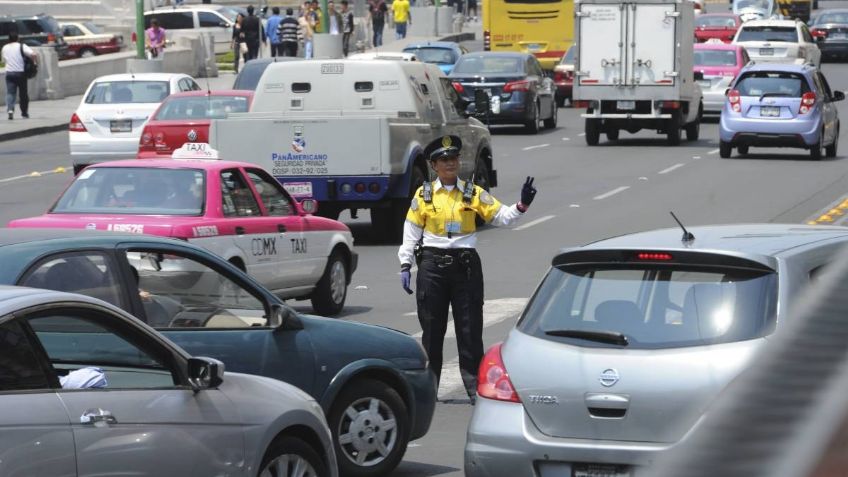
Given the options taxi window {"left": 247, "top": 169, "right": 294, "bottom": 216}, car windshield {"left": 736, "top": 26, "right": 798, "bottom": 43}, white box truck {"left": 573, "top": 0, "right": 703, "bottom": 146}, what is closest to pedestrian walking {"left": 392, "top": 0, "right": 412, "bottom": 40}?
car windshield {"left": 736, "top": 26, "right": 798, "bottom": 43}

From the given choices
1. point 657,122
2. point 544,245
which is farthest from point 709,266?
point 657,122

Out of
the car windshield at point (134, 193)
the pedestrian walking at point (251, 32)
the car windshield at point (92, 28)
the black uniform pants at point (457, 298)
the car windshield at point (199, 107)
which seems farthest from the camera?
the car windshield at point (92, 28)

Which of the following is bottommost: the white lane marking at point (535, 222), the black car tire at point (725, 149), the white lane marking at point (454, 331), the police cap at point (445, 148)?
the white lane marking at point (535, 222)

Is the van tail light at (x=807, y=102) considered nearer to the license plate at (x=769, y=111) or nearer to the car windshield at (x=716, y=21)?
the license plate at (x=769, y=111)

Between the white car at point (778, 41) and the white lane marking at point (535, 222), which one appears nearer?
the white lane marking at point (535, 222)

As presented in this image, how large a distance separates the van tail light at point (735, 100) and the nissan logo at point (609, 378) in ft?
74.4

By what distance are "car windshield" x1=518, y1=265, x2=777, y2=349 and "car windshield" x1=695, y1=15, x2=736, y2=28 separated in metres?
50.1

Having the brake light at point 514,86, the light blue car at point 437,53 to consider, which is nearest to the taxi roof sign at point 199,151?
the brake light at point 514,86

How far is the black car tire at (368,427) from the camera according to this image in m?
7.48

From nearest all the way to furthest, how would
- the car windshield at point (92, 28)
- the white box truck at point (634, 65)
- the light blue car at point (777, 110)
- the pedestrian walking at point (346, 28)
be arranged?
the light blue car at point (777, 110) → the white box truck at point (634, 65) → the pedestrian walking at point (346, 28) → the car windshield at point (92, 28)

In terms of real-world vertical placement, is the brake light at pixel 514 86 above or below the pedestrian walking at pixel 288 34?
below

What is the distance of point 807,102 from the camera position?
27328mm

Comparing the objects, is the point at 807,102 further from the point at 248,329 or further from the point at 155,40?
the point at 155,40

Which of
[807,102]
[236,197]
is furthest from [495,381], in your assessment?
[807,102]
